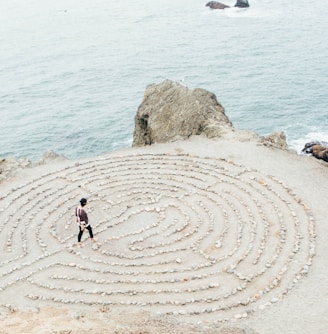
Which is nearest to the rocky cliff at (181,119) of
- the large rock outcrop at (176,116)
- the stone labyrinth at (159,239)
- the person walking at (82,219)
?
the large rock outcrop at (176,116)

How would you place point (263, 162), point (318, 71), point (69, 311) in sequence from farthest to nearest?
point (318, 71) → point (263, 162) → point (69, 311)

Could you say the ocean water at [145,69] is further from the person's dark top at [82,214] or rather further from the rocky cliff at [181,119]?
the person's dark top at [82,214]

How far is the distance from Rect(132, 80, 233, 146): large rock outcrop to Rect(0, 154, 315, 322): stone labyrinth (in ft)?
14.6

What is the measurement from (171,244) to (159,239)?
0.70 meters

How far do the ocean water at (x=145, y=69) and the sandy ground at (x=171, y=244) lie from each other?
20676 millimetres

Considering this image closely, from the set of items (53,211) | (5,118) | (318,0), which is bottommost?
(5,118)

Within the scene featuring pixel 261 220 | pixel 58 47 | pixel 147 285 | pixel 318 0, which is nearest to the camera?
pixel 147 285

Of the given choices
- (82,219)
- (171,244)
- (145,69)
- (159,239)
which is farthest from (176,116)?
(145,69)

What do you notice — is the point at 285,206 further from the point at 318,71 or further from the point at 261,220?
the point at 318,71

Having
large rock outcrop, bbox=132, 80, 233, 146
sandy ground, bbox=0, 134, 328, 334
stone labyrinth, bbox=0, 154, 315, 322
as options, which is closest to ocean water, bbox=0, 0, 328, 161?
large rock outcrop, bbox=132, 80, 233, 146

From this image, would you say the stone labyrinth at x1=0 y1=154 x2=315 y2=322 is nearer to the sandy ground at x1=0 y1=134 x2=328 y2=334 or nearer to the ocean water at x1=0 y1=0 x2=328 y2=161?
the sandy ground at x1=0 y1=134 x2=328 y2=334

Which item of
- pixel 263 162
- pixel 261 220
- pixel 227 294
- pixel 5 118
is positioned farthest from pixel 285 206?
pixel 5 118

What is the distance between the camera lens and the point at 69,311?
17.9 metres

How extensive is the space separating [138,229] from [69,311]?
247 inches
